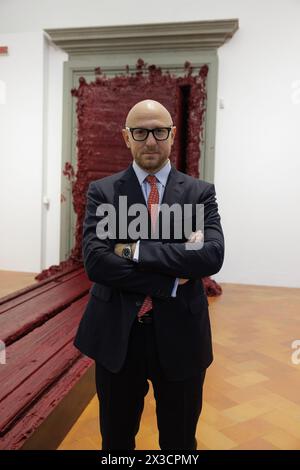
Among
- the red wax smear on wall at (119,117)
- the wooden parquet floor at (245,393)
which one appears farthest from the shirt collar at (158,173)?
the red wax smear on wall at (119,117)

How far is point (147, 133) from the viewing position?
150 centimetres

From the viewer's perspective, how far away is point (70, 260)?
5.88 meters

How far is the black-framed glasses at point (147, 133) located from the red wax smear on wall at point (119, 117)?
408 centimetres

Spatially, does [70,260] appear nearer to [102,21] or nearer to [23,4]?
[102,21]

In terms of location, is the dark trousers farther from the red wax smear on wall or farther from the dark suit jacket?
the red wax smear on wall

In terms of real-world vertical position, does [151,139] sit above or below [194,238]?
above

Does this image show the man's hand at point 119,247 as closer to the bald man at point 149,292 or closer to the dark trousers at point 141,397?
the bald man at point 149,292

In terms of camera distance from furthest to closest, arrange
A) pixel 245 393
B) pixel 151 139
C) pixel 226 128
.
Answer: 1. pixel 226 128
2. pixel 245 393
3. pixel 151 139

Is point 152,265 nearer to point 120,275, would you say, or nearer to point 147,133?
point 120,275

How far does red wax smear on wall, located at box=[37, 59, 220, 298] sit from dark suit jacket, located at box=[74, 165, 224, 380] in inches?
159

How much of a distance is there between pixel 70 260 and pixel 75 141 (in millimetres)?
1615

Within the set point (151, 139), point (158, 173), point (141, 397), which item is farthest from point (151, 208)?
point (141, 397)

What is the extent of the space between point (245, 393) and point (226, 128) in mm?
3764

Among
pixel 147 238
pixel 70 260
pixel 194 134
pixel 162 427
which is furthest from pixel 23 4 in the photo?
pixel 162 427
